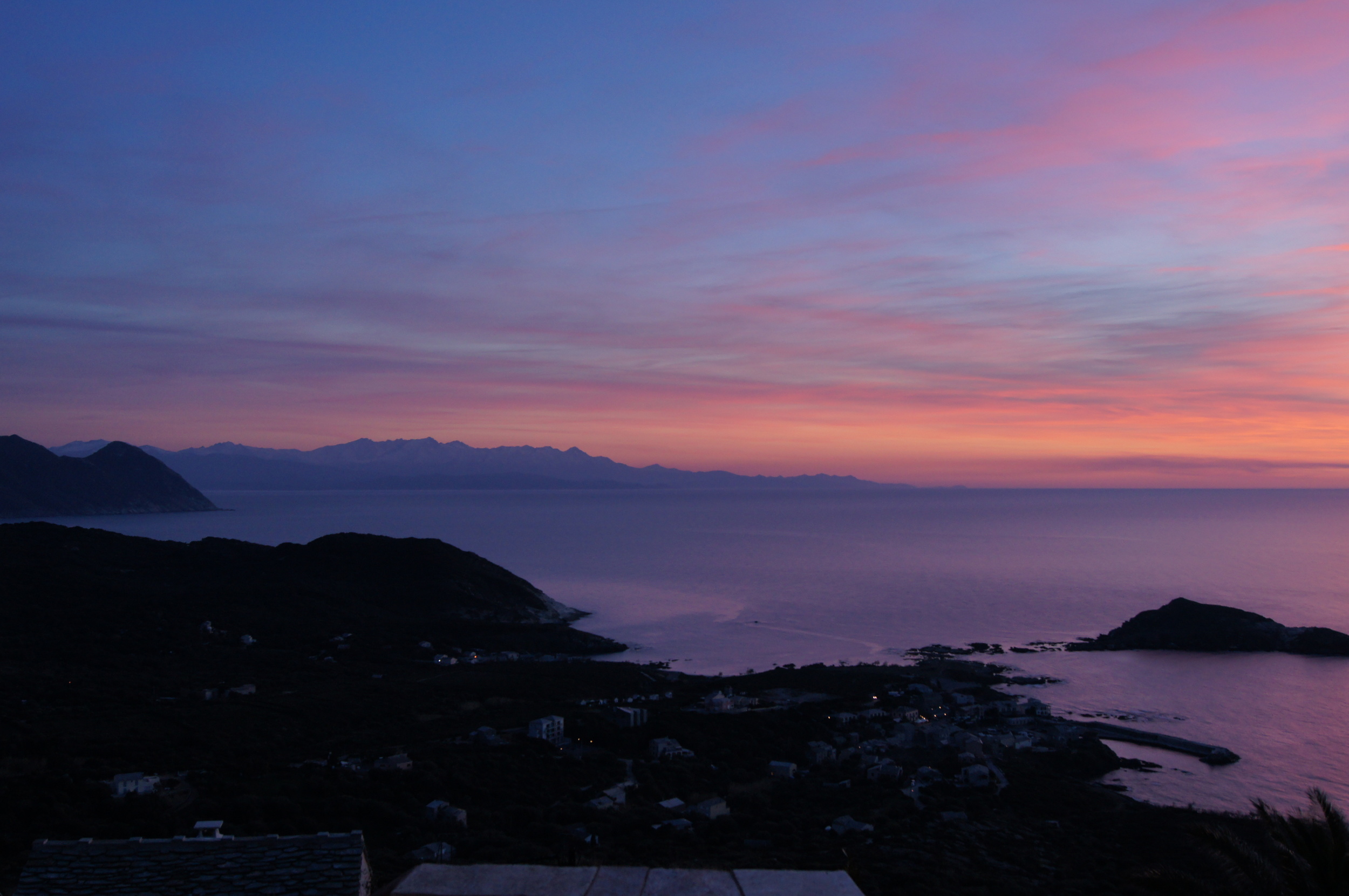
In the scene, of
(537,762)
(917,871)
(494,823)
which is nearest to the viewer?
(917,871)

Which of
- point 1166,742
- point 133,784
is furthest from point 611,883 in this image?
point 1166,742

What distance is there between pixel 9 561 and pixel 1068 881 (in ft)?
247

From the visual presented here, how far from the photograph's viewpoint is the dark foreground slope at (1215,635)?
202ft

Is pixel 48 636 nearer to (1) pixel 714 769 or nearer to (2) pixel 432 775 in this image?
(2) pixel 432 775

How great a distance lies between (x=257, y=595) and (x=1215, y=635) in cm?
7616

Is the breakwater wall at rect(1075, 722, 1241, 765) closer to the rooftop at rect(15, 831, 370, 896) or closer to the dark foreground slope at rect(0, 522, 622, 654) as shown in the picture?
the dark foreground slope at rect(0, 522, 622, 654)

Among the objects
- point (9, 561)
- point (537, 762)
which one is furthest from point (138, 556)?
point (537, 762)

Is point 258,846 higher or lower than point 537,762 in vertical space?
higher

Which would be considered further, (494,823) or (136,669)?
(136,669)

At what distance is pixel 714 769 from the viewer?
100 feet

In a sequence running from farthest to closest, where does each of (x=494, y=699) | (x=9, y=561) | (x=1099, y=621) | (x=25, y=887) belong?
(x=1099, y=621), (x=9, y=561), (x=494, y=699), (x=25, y=887)

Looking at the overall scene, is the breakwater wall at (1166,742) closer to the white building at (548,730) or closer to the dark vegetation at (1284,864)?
the white building at (548,730)

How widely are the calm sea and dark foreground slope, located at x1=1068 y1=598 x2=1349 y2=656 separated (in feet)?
7.32

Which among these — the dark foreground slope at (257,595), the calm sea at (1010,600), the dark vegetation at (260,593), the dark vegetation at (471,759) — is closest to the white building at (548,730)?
the dark vegetation at (471,759)
